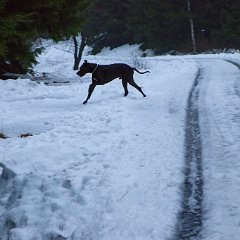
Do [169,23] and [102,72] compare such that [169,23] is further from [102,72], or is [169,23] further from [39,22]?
[102,72]

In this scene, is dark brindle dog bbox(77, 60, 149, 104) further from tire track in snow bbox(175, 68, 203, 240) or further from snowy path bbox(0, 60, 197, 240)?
tire track in snow bbox(175, 68, 203, 240)

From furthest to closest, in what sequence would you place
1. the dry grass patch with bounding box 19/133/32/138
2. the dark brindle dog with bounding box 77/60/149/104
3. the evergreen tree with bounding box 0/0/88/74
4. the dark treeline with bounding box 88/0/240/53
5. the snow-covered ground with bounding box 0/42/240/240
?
the dark treeline with bounding box 88/0/240/53, the dark brindle dog with bounding box 77/60/149/104, the evergreen tree with bounding box 0/0/88/74, the dry grass patch with bounding box 19/133/32/138, the snow-covered ground with bounding box 0/42/240/240

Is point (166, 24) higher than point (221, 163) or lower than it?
higher

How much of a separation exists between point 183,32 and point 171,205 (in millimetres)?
39159

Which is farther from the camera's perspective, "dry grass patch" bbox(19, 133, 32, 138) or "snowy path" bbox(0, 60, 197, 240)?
"dry grass patch" bbox(19, 133, 32, 138)

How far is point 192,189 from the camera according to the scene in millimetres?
5539

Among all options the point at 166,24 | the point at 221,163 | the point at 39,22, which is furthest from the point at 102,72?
the point at 166,24

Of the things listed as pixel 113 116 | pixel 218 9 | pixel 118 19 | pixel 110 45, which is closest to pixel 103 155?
pixel 113 116

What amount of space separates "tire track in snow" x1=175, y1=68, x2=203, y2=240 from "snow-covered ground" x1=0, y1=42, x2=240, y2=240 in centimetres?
9

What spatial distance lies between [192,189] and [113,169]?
4.31 ft

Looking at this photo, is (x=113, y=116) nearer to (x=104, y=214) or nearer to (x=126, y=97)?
(x=126, y=97)

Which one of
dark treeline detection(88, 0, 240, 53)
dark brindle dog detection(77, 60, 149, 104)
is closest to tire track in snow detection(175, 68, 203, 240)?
dark brindle dog detection(77, 60, 149, 104)

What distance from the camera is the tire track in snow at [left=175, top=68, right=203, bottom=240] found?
4598 millimetres

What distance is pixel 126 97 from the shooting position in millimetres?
12477
